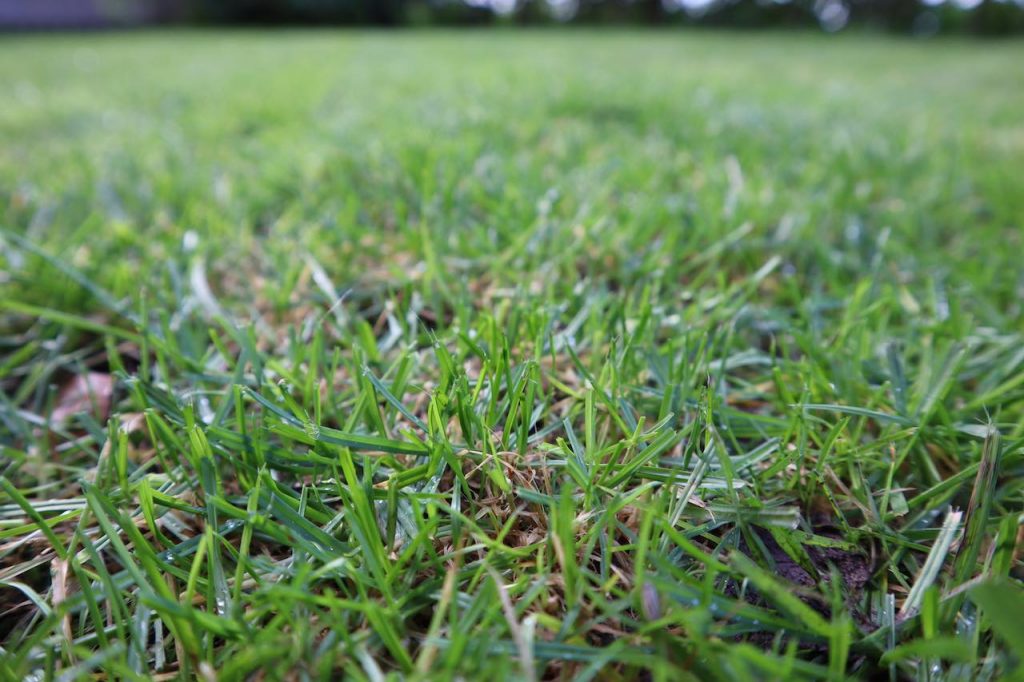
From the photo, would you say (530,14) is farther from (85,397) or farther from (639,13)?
(85,397)

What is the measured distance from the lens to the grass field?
583mm

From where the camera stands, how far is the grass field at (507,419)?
0.58 metres

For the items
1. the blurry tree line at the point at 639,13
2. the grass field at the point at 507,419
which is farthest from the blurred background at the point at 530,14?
the grass field at the point at 507,419

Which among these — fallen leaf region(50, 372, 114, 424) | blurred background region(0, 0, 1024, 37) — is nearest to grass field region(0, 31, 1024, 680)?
fallen leaf region(50, 372, 114, 424)

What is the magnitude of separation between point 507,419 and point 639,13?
1903 centimetres

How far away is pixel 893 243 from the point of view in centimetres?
143

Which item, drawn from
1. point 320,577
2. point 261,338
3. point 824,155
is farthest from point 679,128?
point 320,577

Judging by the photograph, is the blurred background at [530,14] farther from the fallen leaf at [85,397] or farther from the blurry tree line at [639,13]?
the fallen leaf at [85,397]

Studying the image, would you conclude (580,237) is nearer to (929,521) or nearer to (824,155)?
(929,521)

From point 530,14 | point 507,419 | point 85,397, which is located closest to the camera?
point 507,419

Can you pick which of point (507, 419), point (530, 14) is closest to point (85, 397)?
point (507, 419)

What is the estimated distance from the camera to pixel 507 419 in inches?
29.6

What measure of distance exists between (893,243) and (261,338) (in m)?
1.38

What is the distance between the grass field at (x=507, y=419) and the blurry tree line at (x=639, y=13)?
15.7 metres
